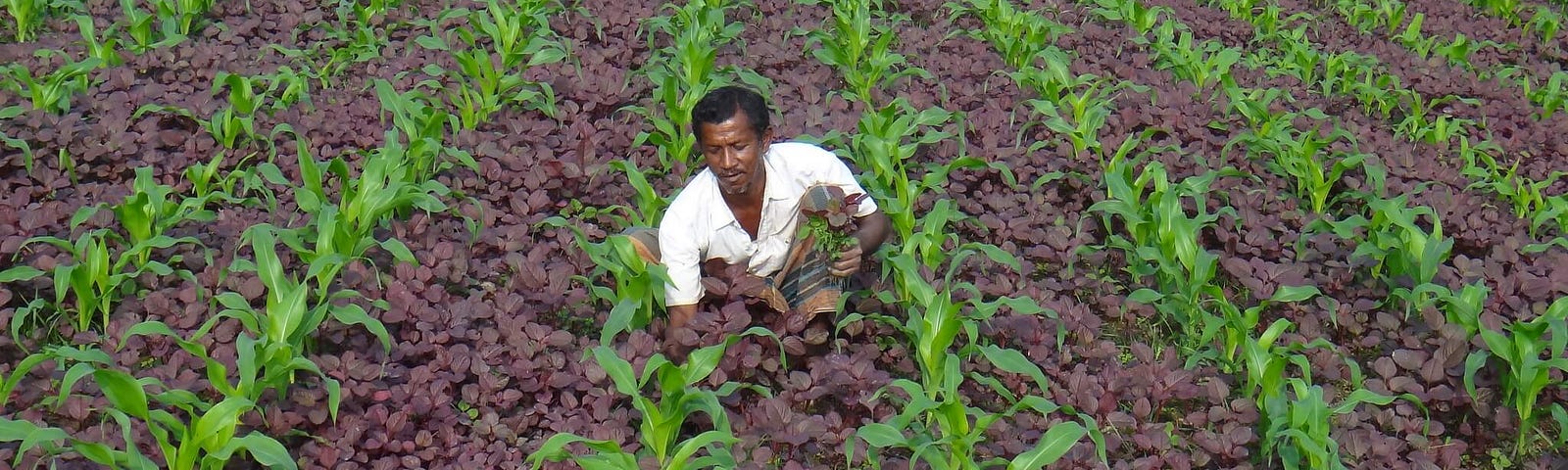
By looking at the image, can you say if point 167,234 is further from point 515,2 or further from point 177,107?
point 515,2

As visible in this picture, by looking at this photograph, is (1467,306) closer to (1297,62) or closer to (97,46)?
(1297,62)

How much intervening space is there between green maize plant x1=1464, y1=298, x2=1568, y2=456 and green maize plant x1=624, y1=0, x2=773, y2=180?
2.71 m

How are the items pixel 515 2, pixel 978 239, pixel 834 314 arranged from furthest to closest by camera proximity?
pixel 515 2, pixel 978 239, pixel 834 314

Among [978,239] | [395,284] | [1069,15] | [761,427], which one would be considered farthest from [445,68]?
[1069,15]

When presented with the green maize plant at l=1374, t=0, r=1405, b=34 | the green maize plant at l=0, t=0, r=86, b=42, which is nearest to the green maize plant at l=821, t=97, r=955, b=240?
the green maize plant at l=1374, t=0, r=1405, b=34

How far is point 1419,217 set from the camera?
470cm

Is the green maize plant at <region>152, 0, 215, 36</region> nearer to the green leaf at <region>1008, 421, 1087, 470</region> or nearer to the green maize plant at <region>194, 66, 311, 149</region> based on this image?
the green maize plant at <region>194, 66, 311, 149</region>

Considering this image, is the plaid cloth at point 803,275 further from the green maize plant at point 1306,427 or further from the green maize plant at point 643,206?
the green maize plant at point 1306,427

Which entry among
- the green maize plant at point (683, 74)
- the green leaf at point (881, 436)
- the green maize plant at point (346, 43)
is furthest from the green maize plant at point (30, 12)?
the green leaf at point (881, 436)

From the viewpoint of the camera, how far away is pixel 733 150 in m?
3.40

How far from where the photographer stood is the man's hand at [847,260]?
3559mm

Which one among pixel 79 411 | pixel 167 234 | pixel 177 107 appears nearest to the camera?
pixel 79 411

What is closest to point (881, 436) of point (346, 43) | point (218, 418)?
point (218, 418)

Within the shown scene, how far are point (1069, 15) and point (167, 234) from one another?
4893mm
